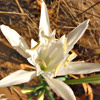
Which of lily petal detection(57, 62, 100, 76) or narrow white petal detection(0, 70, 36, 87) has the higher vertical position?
narrow white petal detection(0, 70, 36, 87)

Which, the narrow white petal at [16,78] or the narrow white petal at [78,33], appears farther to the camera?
the narrow white petal at [78,33]

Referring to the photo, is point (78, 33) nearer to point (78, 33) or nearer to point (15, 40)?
point (78, 33)

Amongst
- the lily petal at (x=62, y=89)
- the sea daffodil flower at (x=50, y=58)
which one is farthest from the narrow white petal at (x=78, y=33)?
the lily petal at (x=62, y=89)

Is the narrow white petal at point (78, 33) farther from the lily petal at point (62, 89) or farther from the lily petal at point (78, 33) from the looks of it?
the lily petal at point (62, 89)

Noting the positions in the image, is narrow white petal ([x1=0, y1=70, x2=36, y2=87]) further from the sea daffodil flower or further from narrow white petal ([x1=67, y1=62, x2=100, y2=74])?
narrow white petal ([x1=67, y1=62, x2=100, y2=74])

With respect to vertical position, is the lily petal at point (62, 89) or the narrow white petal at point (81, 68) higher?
the narrow white petal at point (81, 68)

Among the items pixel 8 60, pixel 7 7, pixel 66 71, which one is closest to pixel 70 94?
pixel 66 71

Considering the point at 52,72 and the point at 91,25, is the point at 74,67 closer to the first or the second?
the point at 52,72

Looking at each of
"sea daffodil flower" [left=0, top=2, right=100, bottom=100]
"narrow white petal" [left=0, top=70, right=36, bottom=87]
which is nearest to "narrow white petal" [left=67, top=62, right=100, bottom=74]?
"sea daffodil flower" [left=0, top=2, right=100, bottom=100]

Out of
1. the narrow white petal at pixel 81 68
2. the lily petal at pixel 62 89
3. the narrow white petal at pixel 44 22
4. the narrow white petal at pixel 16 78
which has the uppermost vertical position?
the narrow white petal at pixel 44 22

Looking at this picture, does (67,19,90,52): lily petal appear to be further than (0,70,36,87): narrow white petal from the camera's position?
Yes
